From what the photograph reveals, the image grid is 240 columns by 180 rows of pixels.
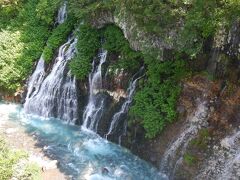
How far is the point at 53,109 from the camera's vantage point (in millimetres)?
17297

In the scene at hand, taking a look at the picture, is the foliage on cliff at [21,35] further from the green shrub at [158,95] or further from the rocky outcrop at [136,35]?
the green shrub at [158,95]

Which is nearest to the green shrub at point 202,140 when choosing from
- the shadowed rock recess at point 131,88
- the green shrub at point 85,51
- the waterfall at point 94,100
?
the shadowed rock recess at point 131,88

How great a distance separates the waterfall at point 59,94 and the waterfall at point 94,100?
68 centimetres

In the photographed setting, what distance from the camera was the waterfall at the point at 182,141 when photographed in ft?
43.3

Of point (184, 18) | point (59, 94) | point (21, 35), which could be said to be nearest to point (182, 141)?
point (184, 18)

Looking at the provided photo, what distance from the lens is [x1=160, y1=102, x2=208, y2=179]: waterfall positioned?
13.2 m

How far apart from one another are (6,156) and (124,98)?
5.53 metres

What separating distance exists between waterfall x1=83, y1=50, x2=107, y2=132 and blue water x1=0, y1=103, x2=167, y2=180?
40cm

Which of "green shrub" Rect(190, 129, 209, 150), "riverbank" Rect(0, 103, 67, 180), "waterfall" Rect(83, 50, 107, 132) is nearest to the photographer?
"green shrub" Rect(190, 129, 209, 150)

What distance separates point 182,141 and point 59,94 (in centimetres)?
605

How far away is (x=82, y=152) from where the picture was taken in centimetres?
1491

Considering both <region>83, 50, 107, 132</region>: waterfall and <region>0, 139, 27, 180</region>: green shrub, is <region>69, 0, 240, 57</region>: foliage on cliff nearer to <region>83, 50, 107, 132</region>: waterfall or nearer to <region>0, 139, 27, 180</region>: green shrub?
<region>83, 50, 107, 132</region>: waterfall

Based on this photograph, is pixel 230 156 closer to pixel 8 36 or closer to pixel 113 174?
pixel 113 174

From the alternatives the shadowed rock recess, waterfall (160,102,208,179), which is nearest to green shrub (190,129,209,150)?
the shadowed rock recess
